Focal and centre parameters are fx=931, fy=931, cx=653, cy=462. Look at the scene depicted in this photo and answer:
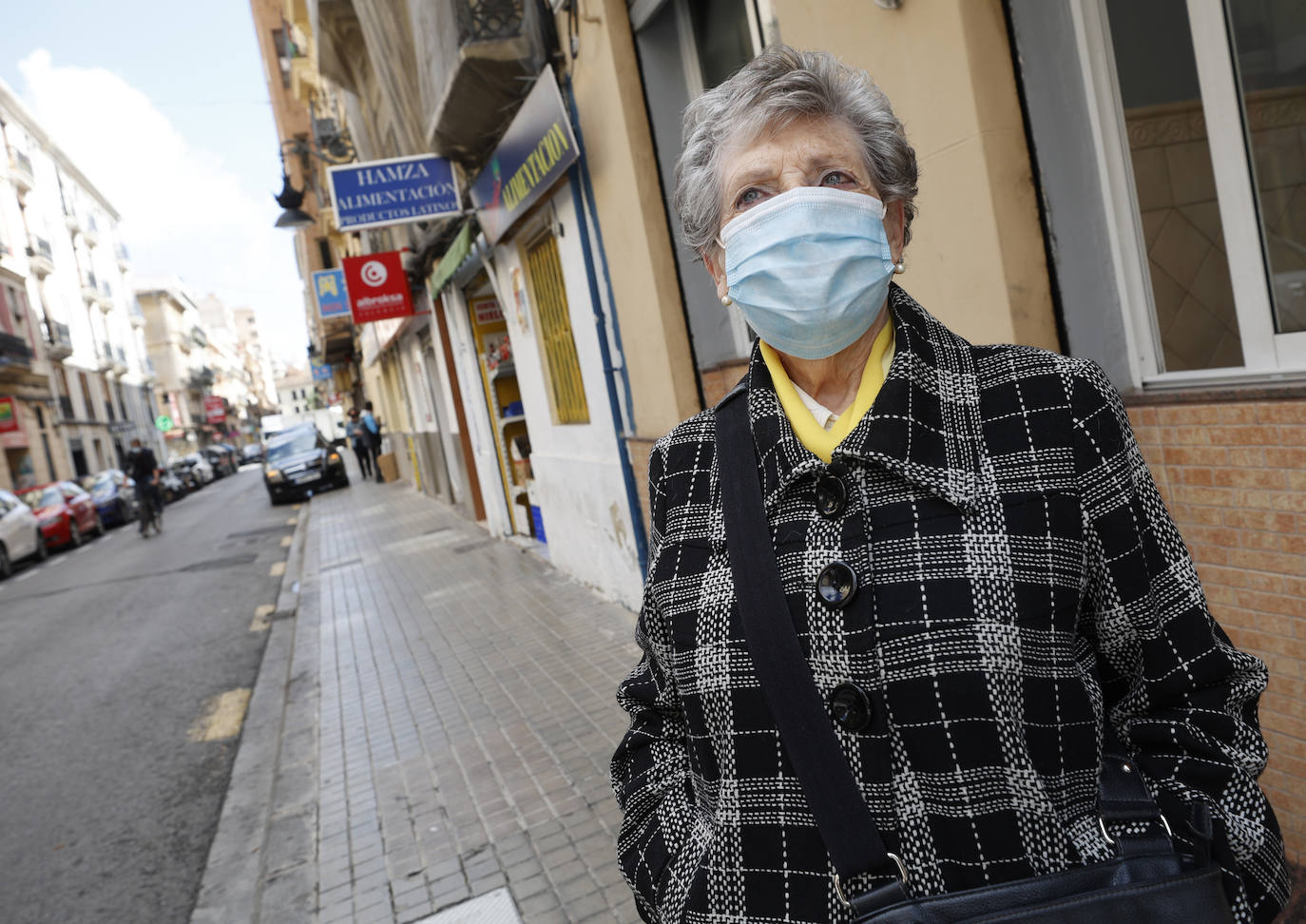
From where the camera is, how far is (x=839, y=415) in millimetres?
1436

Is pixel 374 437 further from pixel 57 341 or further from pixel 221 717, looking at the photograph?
pixel 57 341

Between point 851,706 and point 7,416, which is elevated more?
point 7,416

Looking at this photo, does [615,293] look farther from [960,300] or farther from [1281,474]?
[1281,474]

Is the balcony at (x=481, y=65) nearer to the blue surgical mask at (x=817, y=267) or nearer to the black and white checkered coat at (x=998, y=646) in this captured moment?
the blue surgical mask at (x=817, y=267)

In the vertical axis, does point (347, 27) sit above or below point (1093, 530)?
above

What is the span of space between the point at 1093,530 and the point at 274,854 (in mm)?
4389

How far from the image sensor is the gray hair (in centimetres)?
144

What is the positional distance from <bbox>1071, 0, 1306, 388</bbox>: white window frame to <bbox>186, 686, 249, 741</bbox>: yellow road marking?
604 centimetres

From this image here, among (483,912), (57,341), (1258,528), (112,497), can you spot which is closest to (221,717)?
(483,912)

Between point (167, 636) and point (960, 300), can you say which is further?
point (167, 636)

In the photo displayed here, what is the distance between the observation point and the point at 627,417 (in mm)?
7043

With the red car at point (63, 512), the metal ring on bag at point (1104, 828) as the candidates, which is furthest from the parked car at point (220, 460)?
the metal ring on bag at point (1104, 828)

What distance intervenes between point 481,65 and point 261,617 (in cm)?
648

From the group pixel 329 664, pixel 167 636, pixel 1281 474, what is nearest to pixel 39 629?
pixel 167 636
